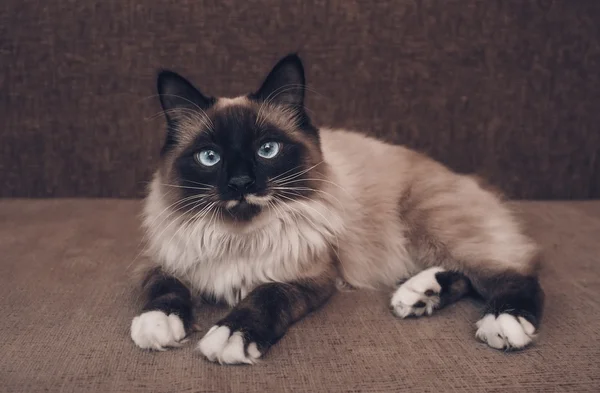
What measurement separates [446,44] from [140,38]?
1265 mm

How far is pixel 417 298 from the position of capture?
158 cm

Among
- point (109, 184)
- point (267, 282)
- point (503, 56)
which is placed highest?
point (503, 56)

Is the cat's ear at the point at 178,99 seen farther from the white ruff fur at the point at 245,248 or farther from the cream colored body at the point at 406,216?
the cream colored body at the point at 406,216

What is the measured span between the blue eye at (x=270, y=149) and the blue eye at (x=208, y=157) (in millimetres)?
120

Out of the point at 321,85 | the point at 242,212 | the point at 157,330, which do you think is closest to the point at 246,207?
the point at 242,212

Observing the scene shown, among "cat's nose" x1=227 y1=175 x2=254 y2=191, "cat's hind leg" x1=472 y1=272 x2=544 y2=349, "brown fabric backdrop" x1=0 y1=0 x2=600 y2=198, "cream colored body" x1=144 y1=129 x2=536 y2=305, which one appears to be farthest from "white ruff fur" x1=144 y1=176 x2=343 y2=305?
"brown fabric backdrop" x1=0 y1=0 x2=600 y2=198

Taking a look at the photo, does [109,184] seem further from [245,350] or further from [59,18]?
[245,350]

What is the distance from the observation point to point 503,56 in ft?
8.28

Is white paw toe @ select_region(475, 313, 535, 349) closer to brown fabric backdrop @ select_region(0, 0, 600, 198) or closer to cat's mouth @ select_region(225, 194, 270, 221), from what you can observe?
cat's mouth @ select_region(225, 194, 270, 221)

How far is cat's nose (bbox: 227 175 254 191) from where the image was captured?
150 centimetres

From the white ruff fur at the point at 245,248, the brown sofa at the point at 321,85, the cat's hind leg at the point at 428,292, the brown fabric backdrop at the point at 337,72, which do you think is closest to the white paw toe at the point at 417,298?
the cat's hind leg at the point at 428,292

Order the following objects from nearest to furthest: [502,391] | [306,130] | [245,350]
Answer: [502,391] → [245,350] → [306,130]

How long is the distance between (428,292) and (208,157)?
689mm

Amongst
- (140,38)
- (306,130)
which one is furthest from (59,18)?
(306,130)
